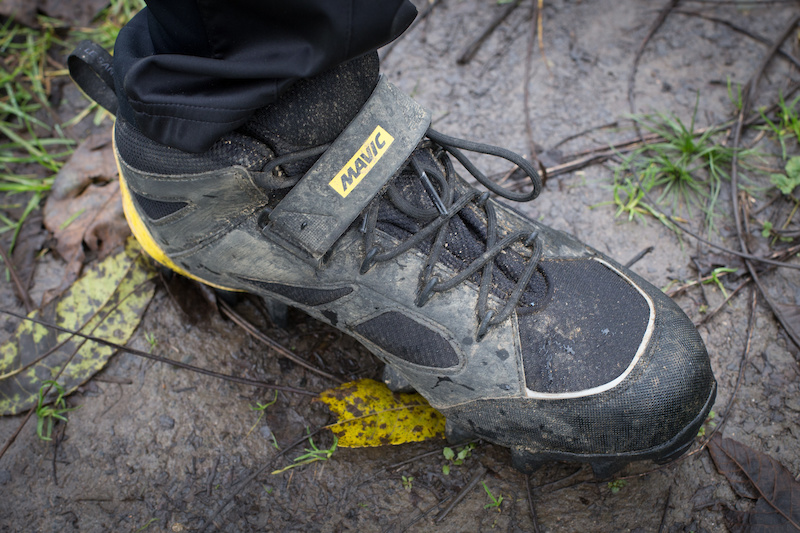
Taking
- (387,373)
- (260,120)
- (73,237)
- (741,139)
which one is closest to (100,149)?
(73,237)

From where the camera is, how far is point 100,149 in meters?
2.13

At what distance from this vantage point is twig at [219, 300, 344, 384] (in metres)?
1.68

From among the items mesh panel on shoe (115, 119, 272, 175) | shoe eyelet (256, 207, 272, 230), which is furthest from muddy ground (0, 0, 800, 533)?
mesh panel on shoe (115, 119, 272, 175)

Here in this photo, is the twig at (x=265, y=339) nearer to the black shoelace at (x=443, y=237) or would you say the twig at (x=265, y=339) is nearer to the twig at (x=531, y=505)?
the black shoelace at (x=443, y=237)

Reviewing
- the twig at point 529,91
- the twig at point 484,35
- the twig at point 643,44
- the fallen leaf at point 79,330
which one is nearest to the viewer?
the fallen leaf at point 79,330

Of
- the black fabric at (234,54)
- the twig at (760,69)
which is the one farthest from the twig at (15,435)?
the twig at (760,69)

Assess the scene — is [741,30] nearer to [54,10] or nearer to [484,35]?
[484,35]

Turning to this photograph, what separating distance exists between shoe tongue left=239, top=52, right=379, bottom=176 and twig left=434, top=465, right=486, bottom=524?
932 millimetres

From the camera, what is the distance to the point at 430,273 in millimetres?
1338

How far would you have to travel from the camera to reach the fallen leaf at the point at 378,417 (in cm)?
157

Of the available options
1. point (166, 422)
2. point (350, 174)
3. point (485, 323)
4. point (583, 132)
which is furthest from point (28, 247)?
point (583, 132)

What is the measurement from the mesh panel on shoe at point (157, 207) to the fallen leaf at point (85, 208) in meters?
0.61

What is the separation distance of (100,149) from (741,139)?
248cm

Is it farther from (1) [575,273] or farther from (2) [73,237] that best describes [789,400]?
(2) [73,237]
